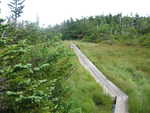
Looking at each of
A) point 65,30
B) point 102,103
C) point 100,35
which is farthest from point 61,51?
point 65,30

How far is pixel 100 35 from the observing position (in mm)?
51375

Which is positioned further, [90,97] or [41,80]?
[90,97]

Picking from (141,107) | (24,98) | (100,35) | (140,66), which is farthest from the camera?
(100,35)

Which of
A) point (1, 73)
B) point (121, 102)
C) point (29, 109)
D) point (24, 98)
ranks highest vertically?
point (1, 73)

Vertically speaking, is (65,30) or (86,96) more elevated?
(65,30)

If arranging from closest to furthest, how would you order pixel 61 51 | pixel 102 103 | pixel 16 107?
pixel 16 107
pixel 61 51
pixel 102 103

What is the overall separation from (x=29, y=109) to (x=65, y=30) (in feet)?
194

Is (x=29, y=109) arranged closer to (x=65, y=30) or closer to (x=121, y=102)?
(x=121, y=102)

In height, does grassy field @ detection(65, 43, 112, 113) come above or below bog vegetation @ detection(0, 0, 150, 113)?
below

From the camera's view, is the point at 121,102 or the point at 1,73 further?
the point at 121,102

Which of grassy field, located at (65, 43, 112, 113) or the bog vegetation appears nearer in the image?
the bog vegetation

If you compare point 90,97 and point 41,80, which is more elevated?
point 41,80

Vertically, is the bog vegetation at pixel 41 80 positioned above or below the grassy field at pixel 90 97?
above

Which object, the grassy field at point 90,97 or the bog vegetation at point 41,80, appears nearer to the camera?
the bog vegetation at point 41,80
